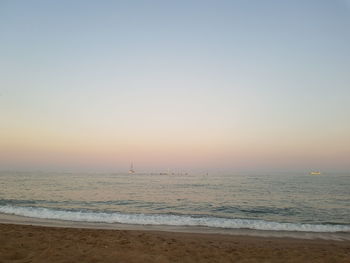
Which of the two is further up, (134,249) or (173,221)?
(134,249)

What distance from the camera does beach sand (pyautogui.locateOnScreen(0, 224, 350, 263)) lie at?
25.5ft

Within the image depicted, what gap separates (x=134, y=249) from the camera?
8922 millimetres

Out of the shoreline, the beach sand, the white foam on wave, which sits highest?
the beach sand

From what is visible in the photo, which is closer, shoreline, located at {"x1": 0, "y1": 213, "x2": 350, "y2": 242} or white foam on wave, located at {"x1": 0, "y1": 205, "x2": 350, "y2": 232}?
shoreline, located at {"x1": 0, "y1": 213, "x2": 350, "y2": 242}

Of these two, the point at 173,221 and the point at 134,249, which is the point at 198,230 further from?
the point at 134,249

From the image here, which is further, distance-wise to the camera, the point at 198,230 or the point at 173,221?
the point at 173,221

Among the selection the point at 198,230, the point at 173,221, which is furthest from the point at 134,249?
the point at 173,221

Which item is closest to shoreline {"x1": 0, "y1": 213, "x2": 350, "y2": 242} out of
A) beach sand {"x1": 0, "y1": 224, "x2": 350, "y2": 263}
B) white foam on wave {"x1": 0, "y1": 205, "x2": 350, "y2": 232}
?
white foam on wave {"x1": 0, "y1": 205, "x2": 350, "y2": 232}

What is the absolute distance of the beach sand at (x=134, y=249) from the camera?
7.77 m

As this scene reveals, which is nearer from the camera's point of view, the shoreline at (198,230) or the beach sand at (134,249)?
the beach sand at (134,249)

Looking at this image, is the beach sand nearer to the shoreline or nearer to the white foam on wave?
the shoreline

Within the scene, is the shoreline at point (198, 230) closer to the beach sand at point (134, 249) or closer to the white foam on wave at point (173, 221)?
the white foam on wave at point (173, 221)

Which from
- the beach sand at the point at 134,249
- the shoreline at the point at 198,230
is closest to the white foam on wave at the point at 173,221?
the shoreline at the point at 198,230

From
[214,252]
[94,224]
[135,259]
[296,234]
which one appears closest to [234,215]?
[296,234]
